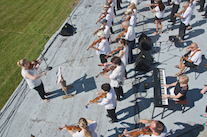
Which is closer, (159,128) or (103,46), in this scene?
(159,128)

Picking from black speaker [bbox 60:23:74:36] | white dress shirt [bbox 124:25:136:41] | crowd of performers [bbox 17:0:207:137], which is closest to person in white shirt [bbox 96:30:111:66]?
crowd of performers [bbox 17:0:207:137]

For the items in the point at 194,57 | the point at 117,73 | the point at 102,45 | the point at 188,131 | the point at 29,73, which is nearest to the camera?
the point at 188,131

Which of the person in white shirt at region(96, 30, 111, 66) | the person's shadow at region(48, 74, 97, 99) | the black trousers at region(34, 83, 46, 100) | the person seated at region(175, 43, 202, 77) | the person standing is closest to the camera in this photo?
the person standing

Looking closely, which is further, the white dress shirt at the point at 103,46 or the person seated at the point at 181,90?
the white dress shirt at the point at 103,46

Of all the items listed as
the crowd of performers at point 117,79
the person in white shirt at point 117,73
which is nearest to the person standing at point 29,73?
the crowd of performers at point 117,79

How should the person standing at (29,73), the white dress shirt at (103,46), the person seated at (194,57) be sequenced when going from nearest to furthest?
the person standing at (29,73), the person seated at (194,57), the white dress shirt at (103,46)

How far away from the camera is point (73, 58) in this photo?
689 centimetres

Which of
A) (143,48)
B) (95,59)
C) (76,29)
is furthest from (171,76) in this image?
(76,29)

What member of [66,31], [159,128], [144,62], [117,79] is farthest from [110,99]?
[66,31]

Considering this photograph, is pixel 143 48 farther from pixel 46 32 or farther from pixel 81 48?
pixel 46 32

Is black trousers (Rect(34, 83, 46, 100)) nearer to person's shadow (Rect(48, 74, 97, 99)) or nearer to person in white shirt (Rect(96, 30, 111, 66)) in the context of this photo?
person's shadow (Rect(48, 74, 97, 99))

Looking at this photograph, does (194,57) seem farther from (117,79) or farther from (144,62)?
(117,79)

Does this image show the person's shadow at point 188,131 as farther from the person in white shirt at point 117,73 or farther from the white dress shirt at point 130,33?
Answer: the white dress shirt at point 130,33

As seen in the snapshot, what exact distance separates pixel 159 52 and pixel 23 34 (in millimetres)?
9256
